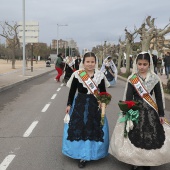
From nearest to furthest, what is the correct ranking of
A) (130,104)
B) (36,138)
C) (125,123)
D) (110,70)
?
1. (130,104)
2. (125,123)
3. (36,138)
4. (110,70)

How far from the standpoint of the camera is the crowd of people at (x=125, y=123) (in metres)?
4.18

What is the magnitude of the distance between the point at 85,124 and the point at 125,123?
0.63 metres

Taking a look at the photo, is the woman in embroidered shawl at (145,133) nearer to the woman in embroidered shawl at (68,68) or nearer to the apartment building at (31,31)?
the woman in embroidered shawl at (68,68)

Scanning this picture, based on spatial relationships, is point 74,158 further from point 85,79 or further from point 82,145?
point 85,79

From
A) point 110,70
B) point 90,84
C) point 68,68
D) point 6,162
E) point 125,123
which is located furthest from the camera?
point 68,68

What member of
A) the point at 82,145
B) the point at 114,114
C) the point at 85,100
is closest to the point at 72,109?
the point at 85,100

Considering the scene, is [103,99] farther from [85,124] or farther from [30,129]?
[30,129]

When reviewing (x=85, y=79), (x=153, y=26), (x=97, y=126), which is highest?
(x=153, y=26)

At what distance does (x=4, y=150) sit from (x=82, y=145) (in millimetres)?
1598

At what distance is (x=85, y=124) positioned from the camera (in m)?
4.67

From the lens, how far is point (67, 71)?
18297 millimetres

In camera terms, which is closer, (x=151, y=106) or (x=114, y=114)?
(x=151, y=106)

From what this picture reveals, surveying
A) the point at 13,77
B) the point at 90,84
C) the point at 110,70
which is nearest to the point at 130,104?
the point at 90,84

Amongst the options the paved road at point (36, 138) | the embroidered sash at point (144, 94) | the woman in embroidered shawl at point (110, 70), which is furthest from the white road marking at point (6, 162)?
the woman in embroidered shawl at point (110, 70)
